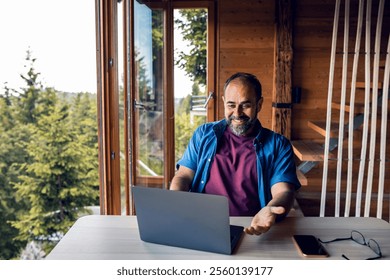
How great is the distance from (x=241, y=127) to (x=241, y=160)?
0.12 m

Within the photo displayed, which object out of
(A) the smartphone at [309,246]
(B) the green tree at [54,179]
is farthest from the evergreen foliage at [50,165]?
(A) the smartphone at [309,246]

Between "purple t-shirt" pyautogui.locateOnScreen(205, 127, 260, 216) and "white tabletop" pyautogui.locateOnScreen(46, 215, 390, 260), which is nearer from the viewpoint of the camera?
"white tabletop" pyautogui.locateOnScreen(46, 215, 390, 260)

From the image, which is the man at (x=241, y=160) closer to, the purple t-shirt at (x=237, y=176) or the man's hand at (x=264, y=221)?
the purple t-shirt at (x=237, y=176)

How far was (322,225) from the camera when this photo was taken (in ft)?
4.07

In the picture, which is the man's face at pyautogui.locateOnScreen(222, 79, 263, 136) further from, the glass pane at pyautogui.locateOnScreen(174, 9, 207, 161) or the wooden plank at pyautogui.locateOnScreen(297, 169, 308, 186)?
the glass pane at pyautogui.locateOnScreen(174, 9, 207, 161)

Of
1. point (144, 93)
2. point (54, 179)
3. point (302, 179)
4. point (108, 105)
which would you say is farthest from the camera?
point (54, 179)

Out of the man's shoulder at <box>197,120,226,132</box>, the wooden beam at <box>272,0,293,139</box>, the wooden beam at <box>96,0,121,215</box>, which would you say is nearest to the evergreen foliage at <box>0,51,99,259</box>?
the wooden beam at <box>272,0,293,139</box>

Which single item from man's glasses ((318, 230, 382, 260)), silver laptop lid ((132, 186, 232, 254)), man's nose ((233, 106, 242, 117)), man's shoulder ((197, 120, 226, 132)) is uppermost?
man's nose ((233, 106, 242, 117))

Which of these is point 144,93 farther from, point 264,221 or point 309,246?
point 309,246

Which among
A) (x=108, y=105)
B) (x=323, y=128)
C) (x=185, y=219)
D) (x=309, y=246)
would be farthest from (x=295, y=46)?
(x=185, y=219)

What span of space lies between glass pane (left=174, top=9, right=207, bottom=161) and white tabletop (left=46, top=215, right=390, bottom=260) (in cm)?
254

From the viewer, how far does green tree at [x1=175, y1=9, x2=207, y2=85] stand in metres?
3.71

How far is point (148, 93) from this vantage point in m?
2.91

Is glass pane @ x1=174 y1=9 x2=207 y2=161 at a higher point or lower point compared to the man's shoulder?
higher
